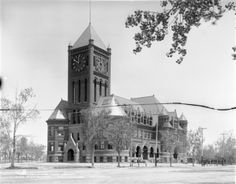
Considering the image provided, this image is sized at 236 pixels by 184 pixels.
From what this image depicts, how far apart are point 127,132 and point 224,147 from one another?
47.8 metres

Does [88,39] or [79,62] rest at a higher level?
[88,39]

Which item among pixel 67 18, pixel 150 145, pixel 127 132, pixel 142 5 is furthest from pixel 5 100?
pixel 150 145

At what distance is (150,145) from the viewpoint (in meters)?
91.1

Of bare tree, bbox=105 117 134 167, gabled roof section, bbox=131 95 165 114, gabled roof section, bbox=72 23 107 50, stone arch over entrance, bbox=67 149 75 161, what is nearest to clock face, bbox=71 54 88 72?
gabled roof section, bbox=72 23 107 50

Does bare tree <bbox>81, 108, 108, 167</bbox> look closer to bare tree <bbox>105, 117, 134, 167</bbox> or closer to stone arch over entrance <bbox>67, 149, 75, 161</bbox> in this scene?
bare tree <bbox>105, 117, 134, 167</bbox>

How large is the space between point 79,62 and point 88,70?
4082 millimetres

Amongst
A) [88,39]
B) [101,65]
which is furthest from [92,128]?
[88,39]

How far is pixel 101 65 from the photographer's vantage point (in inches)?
3413

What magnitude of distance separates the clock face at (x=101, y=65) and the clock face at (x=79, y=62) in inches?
99.5

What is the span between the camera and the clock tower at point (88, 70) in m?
83.1

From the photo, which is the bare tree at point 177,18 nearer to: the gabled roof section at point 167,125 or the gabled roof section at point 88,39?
the gabled roof section at point 88,39

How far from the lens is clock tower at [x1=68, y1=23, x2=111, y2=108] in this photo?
83062mm

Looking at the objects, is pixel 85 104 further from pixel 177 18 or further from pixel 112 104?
pixel 177 18

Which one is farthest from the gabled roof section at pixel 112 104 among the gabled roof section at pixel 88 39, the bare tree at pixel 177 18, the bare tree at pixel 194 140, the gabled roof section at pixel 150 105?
the bare tree at pixel 177 18
